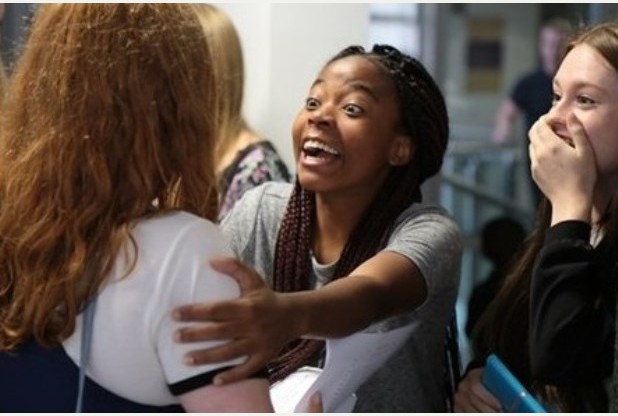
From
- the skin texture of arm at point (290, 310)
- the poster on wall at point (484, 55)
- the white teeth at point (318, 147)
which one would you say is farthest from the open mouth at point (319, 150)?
the poster on wall at point (484, 55)

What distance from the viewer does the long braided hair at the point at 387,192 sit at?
7.36 ft

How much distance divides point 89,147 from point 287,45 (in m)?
2.13

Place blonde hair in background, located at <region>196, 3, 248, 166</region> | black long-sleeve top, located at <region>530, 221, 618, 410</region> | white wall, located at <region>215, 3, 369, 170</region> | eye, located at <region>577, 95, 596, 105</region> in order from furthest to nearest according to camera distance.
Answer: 1. white wall, located at <region>215, 3, 369, 170</region>
2. blonde hair in background, located at <region>196, 3, 248, 166</region>
3. eye, located at <region>577, 95, 596, 105</region>
4. black long-sleeve top, located at <region>530, 221, 618, 410</region>

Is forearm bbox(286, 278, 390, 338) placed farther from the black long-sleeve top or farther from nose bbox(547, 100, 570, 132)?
nose bbox(547, 100, 570, 132)

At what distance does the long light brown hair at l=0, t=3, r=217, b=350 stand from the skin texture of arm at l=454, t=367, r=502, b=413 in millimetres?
709

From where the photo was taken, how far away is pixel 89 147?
5.15 ft

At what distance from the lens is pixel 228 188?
10.9ft

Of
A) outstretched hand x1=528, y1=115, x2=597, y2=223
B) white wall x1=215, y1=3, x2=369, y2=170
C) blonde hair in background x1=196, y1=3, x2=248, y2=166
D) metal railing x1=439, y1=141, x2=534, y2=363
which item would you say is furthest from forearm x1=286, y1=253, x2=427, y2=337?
metal railing x1=439, y1=141, x2=534, y2=363

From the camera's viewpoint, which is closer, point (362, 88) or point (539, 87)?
point (362, 88)

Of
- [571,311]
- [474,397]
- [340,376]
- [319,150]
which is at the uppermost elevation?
[319,150]

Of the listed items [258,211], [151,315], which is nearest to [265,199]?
[258,211]

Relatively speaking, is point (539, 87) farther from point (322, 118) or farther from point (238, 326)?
point (238, 326)

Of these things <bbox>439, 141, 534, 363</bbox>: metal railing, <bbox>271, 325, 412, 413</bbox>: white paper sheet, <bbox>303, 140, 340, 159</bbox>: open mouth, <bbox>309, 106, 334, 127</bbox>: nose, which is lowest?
<bbox>439, 141, 534, 363</bbox>: metal railing

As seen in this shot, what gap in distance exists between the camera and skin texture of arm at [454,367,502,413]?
203cm
